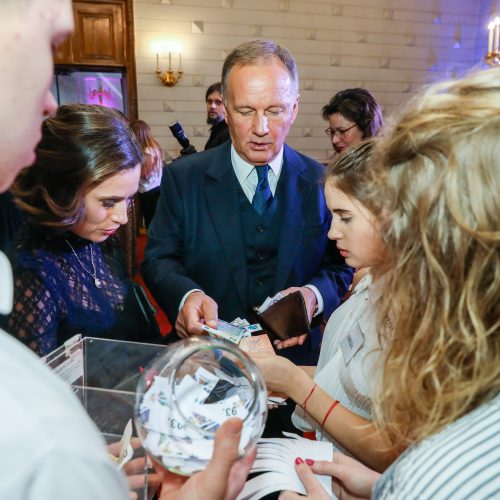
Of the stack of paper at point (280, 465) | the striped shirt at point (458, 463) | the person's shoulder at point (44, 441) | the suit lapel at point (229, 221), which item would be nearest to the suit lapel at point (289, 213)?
the suit lapel at point (229, 221)

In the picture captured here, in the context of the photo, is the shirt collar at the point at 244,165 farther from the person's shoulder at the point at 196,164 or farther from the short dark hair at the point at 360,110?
the short dark hair at the point at 360,110

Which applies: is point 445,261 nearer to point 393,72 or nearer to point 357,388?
point 357,388

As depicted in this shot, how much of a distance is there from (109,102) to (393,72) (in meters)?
5.00

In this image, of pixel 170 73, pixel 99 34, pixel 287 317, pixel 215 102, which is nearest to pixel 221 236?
pixel 287 317

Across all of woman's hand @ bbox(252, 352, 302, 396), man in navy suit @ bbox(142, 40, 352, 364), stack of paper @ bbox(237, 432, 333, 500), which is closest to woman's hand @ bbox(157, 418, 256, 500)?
stack of paper @ bbox(237, 432, 333, 500)

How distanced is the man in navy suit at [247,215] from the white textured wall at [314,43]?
5.27m

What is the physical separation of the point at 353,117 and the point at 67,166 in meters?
2.36

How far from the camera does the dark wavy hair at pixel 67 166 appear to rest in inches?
58.3

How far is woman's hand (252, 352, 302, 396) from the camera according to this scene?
1.33 meters

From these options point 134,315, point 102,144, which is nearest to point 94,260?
point 134,315

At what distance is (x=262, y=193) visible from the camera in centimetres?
202

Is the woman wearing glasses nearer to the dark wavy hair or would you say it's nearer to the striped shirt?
the dark wavy hair

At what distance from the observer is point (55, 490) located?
0.39 m

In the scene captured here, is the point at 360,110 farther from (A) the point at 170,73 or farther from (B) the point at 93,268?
(A) the point at 170,73
